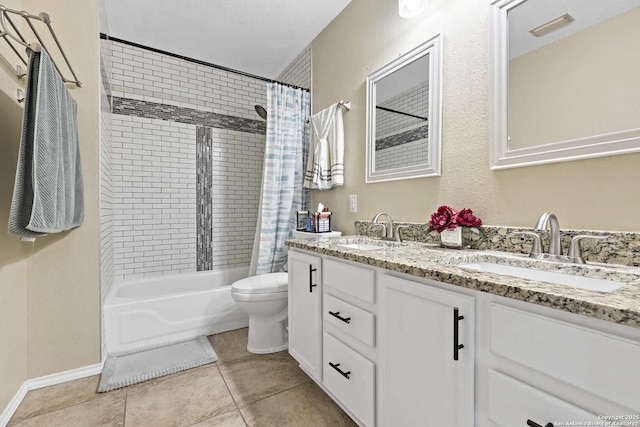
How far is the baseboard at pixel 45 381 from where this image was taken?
1411mm

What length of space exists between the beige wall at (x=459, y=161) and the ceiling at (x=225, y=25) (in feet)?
0.89

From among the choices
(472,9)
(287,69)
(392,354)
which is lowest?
(392,354)

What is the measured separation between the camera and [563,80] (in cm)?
108

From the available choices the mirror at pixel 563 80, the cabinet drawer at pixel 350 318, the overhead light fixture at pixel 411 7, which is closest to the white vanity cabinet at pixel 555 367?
the cabinet drawer at pixel 350 318

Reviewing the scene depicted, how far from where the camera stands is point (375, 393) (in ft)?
3.66

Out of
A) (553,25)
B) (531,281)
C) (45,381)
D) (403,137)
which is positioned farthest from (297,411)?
(553,25)

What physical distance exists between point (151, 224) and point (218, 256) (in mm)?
733

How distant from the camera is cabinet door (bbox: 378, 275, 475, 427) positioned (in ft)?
2.60

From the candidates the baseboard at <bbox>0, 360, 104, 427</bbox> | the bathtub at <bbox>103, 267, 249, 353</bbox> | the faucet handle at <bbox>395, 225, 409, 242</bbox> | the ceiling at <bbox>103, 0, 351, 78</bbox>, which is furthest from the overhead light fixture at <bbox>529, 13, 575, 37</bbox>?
the baseboard at <bbox>0, 360, 104, 427</bbox>

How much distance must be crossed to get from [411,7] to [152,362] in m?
2.66

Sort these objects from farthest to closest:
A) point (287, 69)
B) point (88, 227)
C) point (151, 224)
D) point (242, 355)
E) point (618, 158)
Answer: point (287, 69) < point (151, 224) < point (242, 355) < point (88, 227) < point (618, 158)

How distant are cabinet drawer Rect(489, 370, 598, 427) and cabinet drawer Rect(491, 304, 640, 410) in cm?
5

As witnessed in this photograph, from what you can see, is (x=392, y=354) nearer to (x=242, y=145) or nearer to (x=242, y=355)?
(x=242, y=355)

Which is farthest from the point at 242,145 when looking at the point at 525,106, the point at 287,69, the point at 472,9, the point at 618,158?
the point at 618,158
